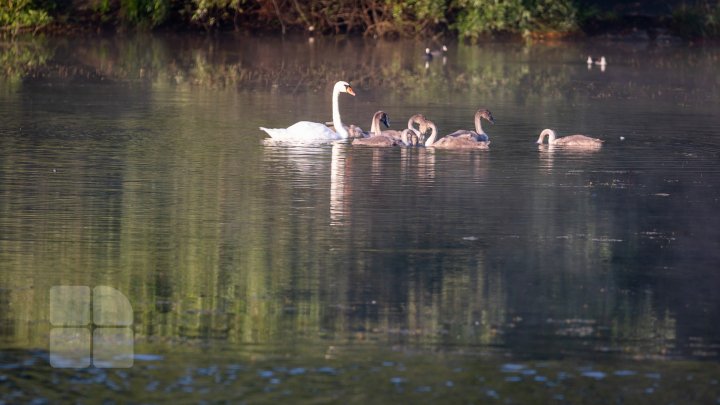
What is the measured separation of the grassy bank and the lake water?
1514cm

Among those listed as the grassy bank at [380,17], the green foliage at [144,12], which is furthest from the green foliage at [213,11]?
the green foliage at [144,12]

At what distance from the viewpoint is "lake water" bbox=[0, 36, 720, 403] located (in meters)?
7.93

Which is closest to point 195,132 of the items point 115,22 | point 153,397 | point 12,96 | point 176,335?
point 12,96

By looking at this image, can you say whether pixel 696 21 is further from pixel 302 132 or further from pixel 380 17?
pixel 302 132

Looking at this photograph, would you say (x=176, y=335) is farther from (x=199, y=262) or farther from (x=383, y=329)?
(x=199, y=262)

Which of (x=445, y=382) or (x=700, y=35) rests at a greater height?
(x=700, y=35)

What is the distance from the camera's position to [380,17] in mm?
39438

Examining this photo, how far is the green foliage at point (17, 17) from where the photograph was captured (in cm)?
3634

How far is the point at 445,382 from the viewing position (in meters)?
7.79

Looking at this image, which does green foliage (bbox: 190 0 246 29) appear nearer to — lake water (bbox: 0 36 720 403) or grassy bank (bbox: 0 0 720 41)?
grassy bank (bbox: 0 0 720 41)

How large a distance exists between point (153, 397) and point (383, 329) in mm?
1813

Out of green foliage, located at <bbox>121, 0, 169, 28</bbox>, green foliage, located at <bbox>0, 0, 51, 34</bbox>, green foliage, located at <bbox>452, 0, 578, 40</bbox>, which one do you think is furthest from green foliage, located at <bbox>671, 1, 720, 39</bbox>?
green foliage, located at <bbox>0, 0, 51, 34</bbox>

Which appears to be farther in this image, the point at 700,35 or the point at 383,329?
the point at 700,35

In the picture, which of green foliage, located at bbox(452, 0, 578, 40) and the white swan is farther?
green foliage, located at bbox(452, 0, 578, 40)
